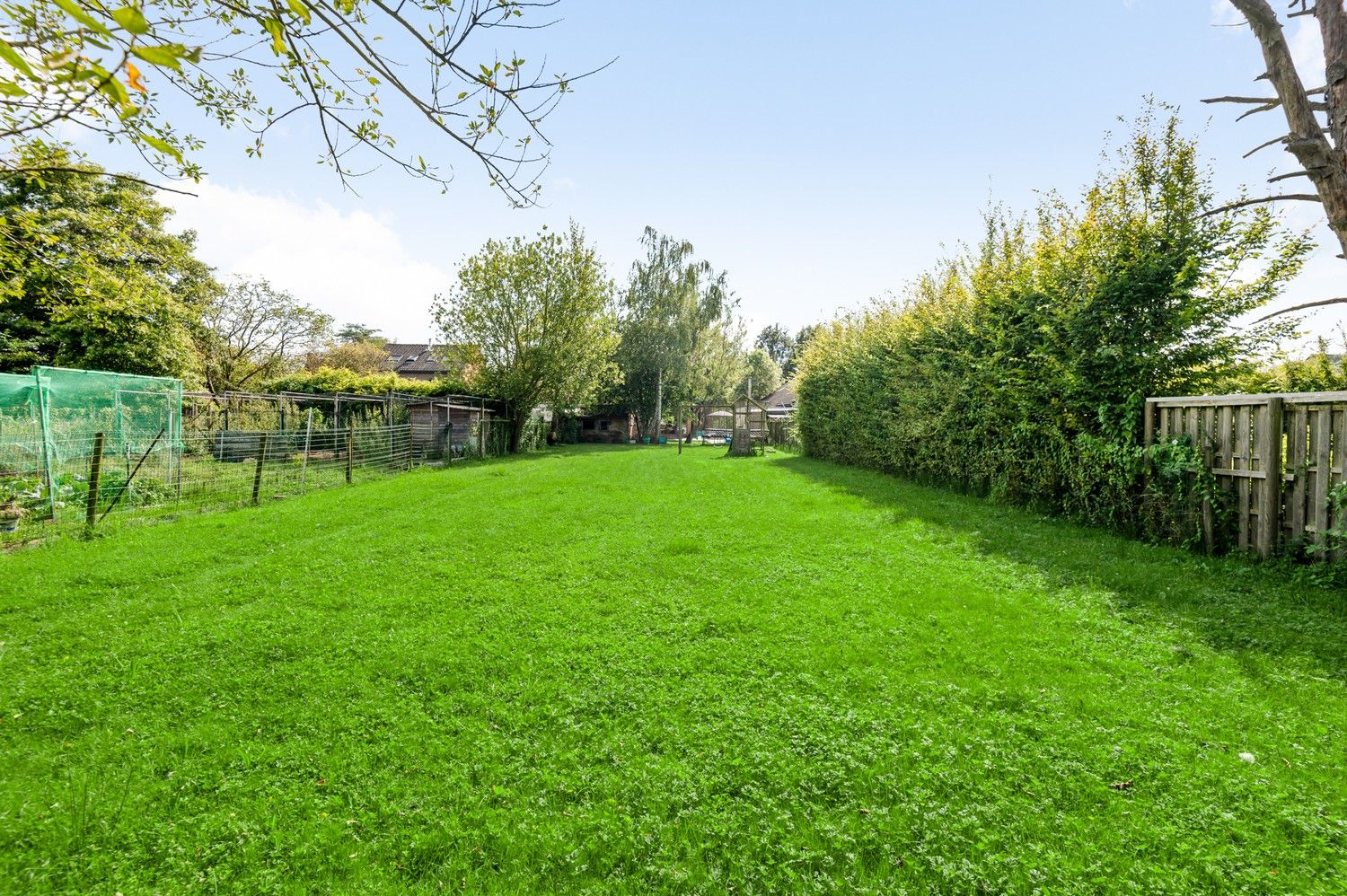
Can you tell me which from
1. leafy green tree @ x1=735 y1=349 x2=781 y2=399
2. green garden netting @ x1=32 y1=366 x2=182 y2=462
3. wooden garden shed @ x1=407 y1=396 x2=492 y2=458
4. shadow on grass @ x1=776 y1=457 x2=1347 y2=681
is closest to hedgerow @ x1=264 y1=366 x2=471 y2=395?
wooden garden shed @ x1=407 y1=396 x2=492 y2=458

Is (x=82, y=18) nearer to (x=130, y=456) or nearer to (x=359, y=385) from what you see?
(x=130, y=456)

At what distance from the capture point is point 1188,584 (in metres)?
4.35

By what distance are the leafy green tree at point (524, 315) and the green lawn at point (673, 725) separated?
661 inches

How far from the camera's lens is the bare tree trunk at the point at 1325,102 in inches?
244

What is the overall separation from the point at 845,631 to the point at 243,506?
9.11 metres

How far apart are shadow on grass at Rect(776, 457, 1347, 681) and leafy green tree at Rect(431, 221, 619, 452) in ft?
55.7

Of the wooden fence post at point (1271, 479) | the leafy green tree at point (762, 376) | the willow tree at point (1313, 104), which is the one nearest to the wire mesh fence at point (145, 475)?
the wooden fence post at point (1271, 479)

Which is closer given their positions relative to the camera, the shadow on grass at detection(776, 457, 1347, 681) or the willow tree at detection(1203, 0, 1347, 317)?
the shadow on grass at detection(776, 457, 1347, 681)

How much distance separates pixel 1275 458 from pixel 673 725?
5681 millimetres

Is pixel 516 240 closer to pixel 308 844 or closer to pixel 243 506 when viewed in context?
pixel 243 506

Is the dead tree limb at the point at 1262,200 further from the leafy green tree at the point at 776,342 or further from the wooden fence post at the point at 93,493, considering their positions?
the leafy green tree at the point at 776,342

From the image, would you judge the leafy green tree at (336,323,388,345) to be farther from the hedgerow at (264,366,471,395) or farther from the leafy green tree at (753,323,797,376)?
the leafy green tree at (753,323,797,376)

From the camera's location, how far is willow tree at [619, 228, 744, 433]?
33.8 meters

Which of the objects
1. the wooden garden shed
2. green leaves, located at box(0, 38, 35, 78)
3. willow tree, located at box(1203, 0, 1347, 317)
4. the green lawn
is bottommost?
the green lawn
